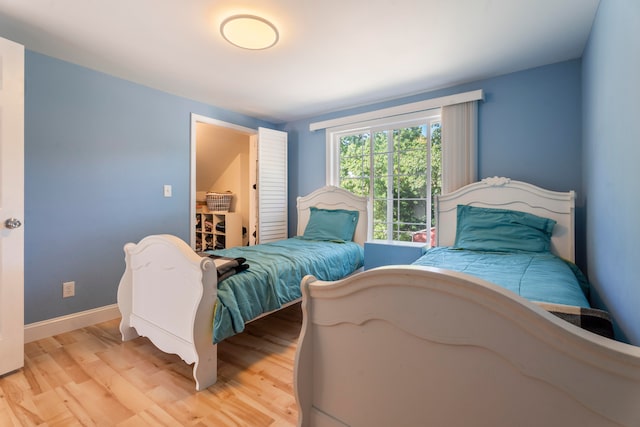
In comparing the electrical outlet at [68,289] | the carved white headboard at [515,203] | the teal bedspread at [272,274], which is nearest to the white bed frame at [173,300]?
the teal bedspread at [272,274]

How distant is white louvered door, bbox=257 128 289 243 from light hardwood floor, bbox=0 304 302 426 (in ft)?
5.96

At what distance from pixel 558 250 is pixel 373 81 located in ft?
7.02

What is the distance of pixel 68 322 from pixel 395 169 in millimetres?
3437

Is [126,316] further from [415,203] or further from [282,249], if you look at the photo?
[415,203]

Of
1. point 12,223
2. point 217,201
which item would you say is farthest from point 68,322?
point 217,201

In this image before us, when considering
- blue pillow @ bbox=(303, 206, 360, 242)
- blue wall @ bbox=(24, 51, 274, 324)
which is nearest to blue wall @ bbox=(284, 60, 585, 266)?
blue pillow @ bbox=(303, 206, 360, 242)

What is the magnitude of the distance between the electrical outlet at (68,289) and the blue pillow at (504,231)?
3.23m

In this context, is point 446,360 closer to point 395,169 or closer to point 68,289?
point 395,169

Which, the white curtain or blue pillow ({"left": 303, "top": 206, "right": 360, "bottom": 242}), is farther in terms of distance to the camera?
blue pillow ({"left": 303, "top": 206, "right": 360, "bottom": 242})

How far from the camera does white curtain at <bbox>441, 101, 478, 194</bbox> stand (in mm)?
2811

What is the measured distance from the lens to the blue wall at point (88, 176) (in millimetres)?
2307

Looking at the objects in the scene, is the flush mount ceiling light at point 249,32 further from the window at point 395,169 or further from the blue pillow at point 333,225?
the blue pillow at point 333,225

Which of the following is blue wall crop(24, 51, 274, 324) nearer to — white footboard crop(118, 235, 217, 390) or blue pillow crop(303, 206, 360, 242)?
white footboard crop(118, 235, 217, 390)

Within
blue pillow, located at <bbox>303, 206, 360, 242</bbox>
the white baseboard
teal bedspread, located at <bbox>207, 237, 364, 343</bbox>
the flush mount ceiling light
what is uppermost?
the flush mount ceiling light
